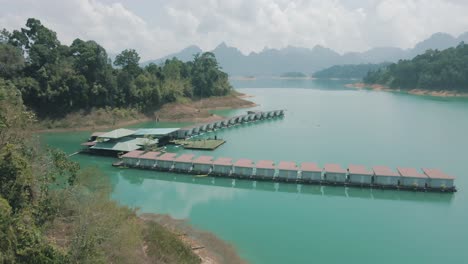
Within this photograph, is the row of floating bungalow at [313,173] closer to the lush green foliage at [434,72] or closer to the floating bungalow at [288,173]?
the floating bungalow at [288,173]

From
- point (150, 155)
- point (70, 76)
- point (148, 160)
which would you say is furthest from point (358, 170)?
point (70, 76)

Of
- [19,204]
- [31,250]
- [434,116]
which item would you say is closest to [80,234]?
[31,250]

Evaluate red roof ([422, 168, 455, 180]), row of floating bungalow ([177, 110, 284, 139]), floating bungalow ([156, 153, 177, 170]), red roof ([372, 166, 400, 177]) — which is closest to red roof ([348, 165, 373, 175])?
red roof ([372, 166, 400, 177])

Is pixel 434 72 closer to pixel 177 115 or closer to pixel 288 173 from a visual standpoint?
pixel 177 115

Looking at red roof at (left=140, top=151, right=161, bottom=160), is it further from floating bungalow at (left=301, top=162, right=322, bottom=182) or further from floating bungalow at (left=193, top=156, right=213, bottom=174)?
floating bungalow at (left=301, top=162, right=322, bottom=182)

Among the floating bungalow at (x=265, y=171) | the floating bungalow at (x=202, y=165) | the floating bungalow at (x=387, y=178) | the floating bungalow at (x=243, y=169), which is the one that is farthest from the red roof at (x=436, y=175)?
the floating bungalow at (x=202, y=165)
